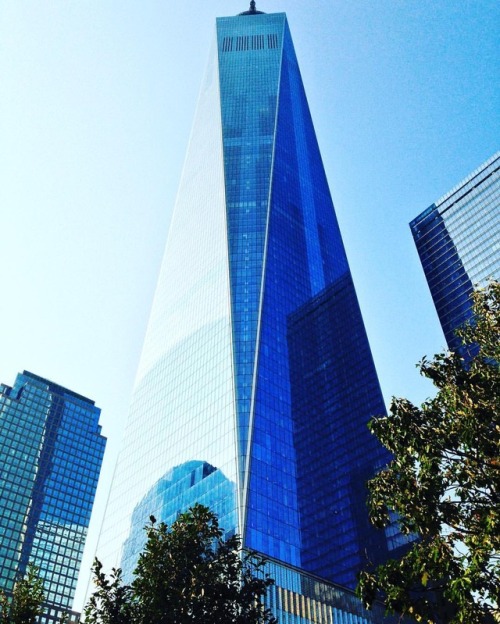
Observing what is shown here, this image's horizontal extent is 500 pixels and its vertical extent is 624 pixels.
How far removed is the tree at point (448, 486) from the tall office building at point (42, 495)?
160 meters

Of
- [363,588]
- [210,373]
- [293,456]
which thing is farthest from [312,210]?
[363,588]

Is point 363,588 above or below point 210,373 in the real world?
below

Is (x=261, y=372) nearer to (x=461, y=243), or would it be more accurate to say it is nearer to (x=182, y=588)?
(x=182, y=588)

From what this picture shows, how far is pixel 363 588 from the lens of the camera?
64.4 ft

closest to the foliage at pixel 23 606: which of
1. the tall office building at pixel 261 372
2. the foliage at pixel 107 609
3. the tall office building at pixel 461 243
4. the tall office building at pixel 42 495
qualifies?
the foliage at pixel 107 609

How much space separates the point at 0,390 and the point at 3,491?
113ft

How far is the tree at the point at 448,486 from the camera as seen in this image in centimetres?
1700

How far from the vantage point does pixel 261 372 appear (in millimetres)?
93938

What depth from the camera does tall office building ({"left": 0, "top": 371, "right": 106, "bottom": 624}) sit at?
165 m

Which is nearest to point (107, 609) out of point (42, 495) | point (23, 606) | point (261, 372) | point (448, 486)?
point (23, 606)

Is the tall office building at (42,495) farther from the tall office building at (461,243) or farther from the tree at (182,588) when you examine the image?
the tree at (182,588)

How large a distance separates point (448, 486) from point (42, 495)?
181764 mm

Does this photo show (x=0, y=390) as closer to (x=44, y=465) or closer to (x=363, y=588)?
(x=44, y=465)

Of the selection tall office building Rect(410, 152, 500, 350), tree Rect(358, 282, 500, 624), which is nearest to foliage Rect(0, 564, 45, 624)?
tree Rect(358, 282, 500, 624)
